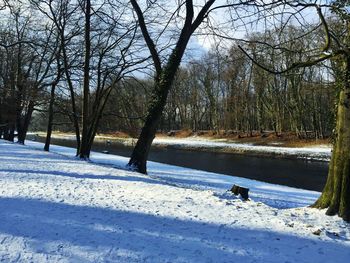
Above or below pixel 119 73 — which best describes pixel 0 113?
below

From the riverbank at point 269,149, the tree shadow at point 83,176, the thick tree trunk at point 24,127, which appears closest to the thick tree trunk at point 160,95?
the tree shadow at point 83,176

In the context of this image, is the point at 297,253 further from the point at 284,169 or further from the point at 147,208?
the point at 284,169

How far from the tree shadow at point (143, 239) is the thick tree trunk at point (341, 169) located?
1536 mm

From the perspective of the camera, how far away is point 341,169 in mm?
7535

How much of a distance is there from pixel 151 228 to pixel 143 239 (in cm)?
47

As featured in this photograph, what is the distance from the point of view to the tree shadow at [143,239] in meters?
5.08

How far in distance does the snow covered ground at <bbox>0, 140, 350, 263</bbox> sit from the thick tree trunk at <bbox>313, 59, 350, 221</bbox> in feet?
0.91

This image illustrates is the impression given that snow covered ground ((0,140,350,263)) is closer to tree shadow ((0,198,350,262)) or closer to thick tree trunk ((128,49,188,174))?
tree shadow ((0,198,350,262))

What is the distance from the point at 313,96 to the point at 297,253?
4695cm

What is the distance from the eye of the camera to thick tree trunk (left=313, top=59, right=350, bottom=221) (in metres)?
7.32

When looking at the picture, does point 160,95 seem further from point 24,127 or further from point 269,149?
point 269,149

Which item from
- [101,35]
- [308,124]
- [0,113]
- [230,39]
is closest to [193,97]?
[308,124]

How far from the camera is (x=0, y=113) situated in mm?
33594

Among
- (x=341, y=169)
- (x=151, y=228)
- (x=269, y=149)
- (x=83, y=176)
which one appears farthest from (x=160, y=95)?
(x=269, y=149)
